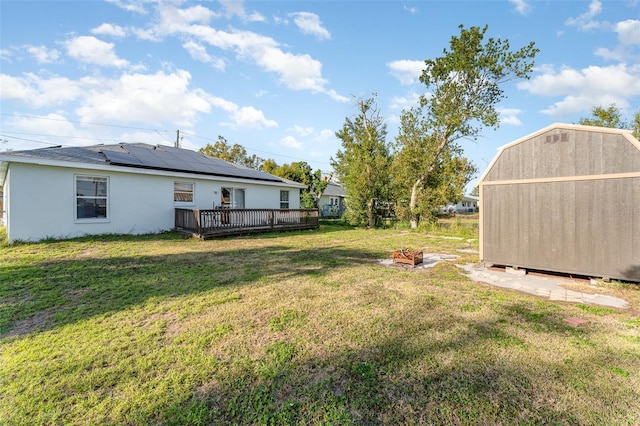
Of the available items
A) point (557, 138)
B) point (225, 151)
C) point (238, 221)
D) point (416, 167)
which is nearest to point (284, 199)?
point (238, 221)

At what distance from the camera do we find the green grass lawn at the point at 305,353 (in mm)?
1890

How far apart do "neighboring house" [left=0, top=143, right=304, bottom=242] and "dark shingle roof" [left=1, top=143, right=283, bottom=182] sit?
0.03 metres

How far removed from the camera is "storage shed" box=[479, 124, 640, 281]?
461 cm

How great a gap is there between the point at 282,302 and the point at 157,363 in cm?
175

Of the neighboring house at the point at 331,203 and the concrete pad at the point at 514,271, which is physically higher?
the neighboring house at the point at 331,203

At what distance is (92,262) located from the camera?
622 cm

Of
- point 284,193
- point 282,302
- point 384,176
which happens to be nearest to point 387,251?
point 282,302

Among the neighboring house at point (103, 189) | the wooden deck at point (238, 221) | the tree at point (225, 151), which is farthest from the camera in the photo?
the tree at point (225, 151)

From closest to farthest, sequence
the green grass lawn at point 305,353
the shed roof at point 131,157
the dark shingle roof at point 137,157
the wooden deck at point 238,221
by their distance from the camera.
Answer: the green grass lawn at point 305,353, the shed roof at point 131,157, the dark shingle roof at point 137,157, the wooden deck at point 238,221

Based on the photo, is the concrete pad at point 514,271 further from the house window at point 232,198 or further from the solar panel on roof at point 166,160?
the house window at point 232,198

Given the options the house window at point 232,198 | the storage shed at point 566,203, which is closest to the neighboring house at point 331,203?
the house window at point 232,198

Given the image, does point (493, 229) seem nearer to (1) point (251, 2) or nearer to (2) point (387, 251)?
(2) point (387, 251)

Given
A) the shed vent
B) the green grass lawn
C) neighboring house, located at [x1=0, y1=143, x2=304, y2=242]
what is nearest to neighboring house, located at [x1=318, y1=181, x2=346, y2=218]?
neighboring house, located at [x1=0, y1=143, x2=304, y2=242]

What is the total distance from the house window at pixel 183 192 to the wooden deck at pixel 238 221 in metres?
0.69
